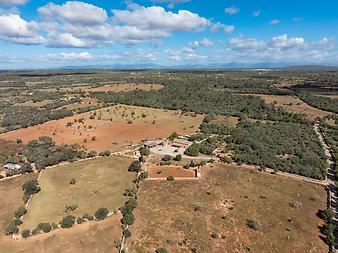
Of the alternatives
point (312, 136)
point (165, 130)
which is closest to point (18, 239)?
point (165, 130)

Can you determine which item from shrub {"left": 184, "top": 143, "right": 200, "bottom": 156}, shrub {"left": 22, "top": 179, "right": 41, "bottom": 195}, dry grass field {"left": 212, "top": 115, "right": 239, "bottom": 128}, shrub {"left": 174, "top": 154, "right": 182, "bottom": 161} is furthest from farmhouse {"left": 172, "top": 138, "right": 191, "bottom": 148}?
shrub {"left": 22, "top": 179, "right": 41, "bottom": 195}

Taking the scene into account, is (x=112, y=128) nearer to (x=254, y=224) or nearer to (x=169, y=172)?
(x=169, y=172)

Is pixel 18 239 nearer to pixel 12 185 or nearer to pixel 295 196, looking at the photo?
pixel 12 185

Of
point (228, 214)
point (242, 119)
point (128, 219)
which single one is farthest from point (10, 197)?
point (242, 119)

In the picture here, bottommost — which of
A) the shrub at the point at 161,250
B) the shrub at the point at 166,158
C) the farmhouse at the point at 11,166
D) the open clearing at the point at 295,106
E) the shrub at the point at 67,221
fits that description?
the open clearing at the point at 295,106

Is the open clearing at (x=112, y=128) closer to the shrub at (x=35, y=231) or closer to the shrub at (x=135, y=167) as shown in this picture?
the shrub at (x=135, y=167)

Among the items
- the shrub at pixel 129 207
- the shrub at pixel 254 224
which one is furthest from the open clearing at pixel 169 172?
the shrub at pixel 254 224
